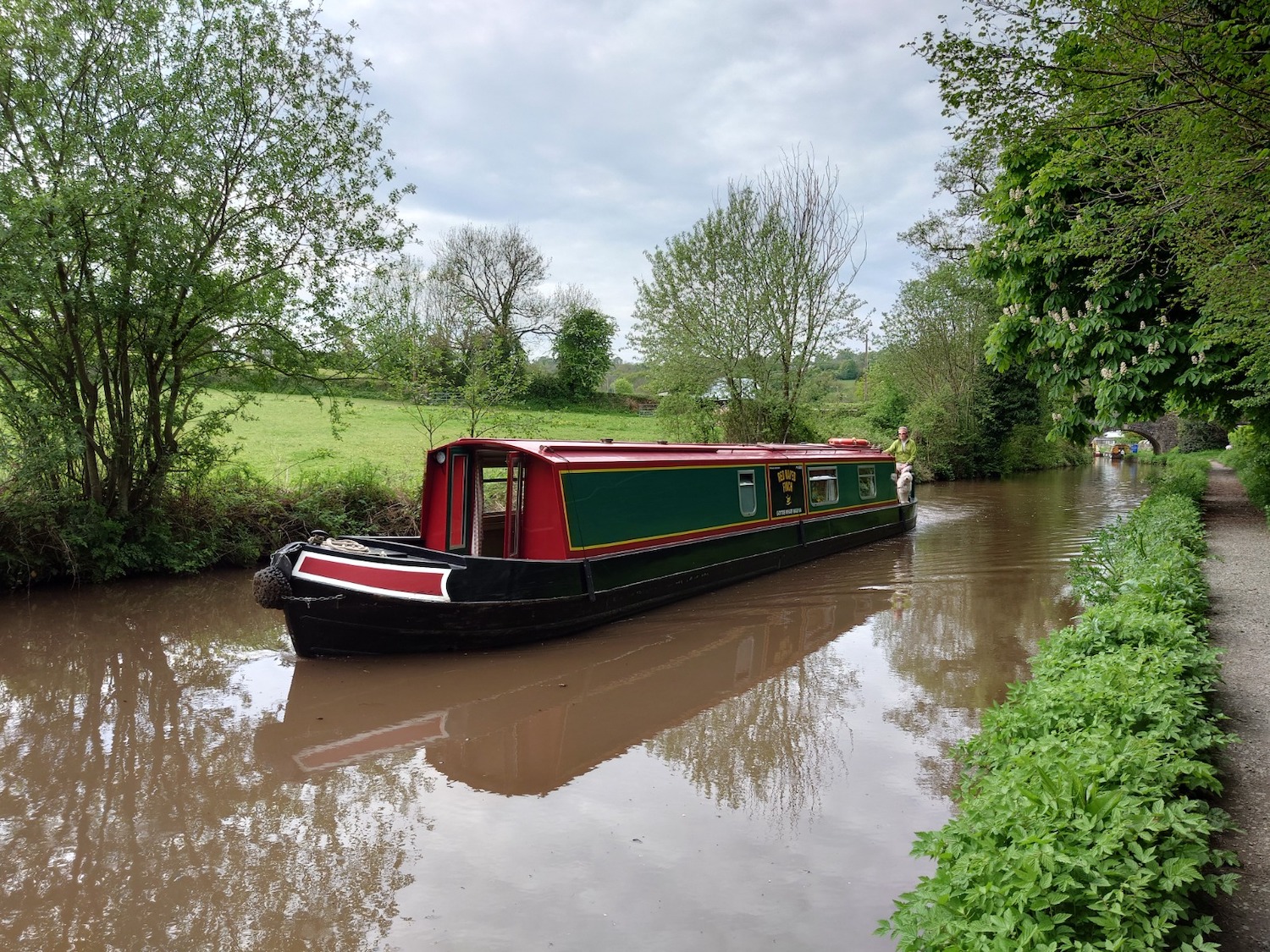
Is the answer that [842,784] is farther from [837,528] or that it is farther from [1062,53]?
[837,528]

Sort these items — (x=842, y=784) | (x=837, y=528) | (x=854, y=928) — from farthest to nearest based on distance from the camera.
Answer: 1. (x=837, y=528)
2. (x=842, y=784)
3. (x=854, y=928)

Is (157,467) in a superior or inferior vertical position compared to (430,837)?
superior

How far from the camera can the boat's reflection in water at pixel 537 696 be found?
4789 mm

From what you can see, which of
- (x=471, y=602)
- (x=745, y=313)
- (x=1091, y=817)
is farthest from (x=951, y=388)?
(x=1091, y=817)

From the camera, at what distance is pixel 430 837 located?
3.85 m

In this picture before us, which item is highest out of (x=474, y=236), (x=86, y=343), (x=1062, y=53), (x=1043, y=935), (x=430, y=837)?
(x=474, y=236)

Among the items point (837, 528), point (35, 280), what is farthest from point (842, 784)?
point (35, 280)

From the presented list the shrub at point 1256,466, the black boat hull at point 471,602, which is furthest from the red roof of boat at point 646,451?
the shrub at point 1256,466

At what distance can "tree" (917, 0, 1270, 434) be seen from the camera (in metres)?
3.96

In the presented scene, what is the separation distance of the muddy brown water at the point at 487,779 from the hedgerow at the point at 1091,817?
30.0 inches

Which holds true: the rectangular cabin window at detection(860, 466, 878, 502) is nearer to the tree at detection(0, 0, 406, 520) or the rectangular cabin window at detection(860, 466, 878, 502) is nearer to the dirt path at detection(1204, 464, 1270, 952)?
the dirt path at detection(1204, 464, 1270, 952)

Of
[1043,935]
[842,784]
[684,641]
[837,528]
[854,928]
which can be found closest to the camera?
[1043,935]

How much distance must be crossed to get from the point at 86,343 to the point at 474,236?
27148mm

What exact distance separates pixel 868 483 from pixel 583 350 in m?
20.9
